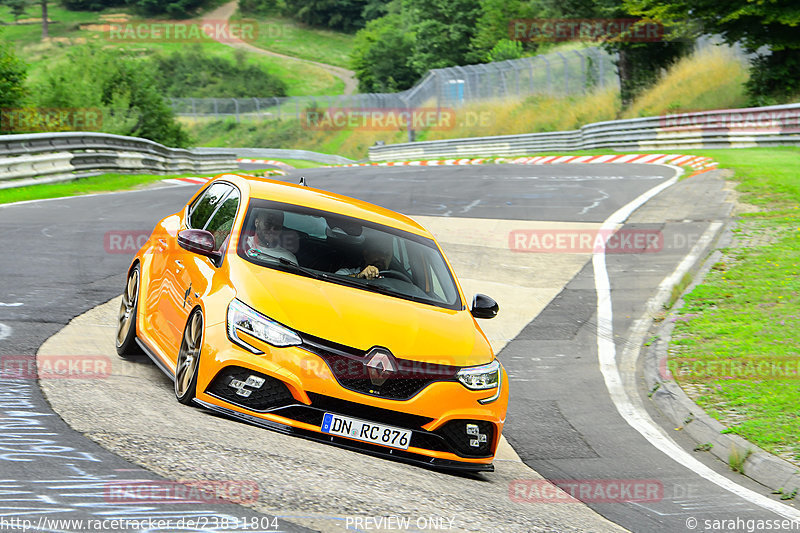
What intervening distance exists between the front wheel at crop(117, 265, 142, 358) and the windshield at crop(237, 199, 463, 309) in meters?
1.43

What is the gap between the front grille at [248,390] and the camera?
5.81 metres

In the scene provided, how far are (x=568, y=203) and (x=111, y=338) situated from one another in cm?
1337

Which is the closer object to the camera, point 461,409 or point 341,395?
point 341,395

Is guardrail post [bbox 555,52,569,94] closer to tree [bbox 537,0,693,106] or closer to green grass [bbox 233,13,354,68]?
tree [bbox 537,0,693,106]

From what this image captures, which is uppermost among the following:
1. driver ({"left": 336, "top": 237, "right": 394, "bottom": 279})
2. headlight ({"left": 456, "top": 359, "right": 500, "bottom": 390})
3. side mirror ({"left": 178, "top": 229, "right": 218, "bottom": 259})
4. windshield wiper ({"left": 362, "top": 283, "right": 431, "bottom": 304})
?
side mirror ({"left": 178, "top": 229, "right": 218, "bottom": 259})

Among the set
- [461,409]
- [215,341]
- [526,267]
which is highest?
[215,341]

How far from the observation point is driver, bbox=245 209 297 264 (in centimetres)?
694

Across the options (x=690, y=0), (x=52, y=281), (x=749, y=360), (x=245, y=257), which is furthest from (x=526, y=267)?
(x=690, y=0)

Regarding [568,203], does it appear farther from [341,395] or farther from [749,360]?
[341,395]

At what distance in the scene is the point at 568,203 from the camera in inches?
794

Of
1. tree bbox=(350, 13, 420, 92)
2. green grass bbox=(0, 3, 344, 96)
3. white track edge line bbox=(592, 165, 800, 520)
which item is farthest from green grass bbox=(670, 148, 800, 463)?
green grass bbox=(0, 3, 344, 96)

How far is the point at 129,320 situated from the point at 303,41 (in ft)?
456

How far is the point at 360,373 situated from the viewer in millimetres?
5836

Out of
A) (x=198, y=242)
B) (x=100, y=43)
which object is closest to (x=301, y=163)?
(x=198, y=242)
